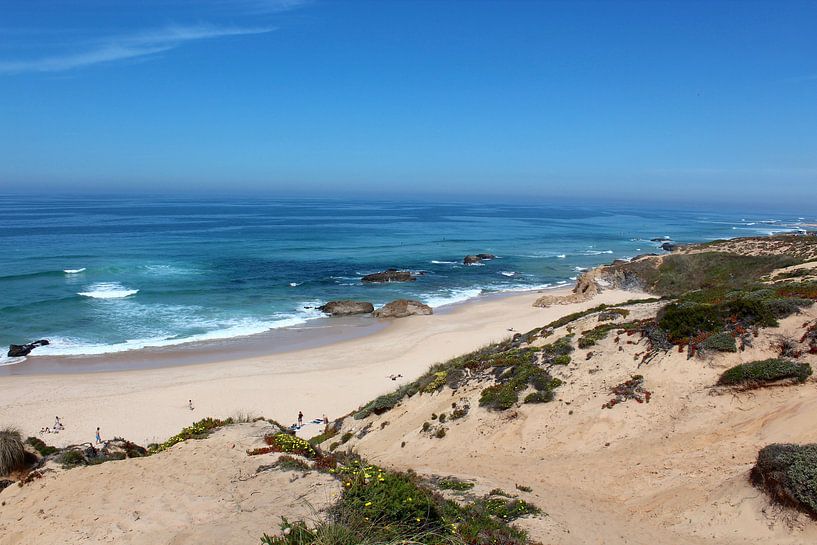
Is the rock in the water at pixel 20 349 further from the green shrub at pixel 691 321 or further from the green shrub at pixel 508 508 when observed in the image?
the green shrub at pixel 691 321

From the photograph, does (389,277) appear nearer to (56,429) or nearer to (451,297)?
(451,297)

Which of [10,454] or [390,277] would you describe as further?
[390,277]

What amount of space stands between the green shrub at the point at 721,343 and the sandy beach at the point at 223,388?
13.4 metres

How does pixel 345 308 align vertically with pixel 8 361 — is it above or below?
above

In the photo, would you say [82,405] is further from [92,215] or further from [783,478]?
[92,215]

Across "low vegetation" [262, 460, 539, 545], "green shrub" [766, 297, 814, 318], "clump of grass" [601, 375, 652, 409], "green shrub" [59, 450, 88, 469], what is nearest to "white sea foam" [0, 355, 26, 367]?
"green shrub" [59, 450, 88, 469]

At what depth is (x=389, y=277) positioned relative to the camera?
48062 mm

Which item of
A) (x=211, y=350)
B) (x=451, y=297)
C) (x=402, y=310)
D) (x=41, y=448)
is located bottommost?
(x=211, y=350)

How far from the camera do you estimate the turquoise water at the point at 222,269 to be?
32062 mm

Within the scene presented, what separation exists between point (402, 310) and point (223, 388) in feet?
53.0

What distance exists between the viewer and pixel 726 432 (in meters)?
9.20

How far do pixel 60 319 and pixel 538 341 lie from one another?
3234cm

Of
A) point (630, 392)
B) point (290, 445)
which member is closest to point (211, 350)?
point (290, 445)

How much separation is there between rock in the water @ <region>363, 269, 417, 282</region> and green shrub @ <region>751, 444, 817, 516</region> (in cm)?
4109
